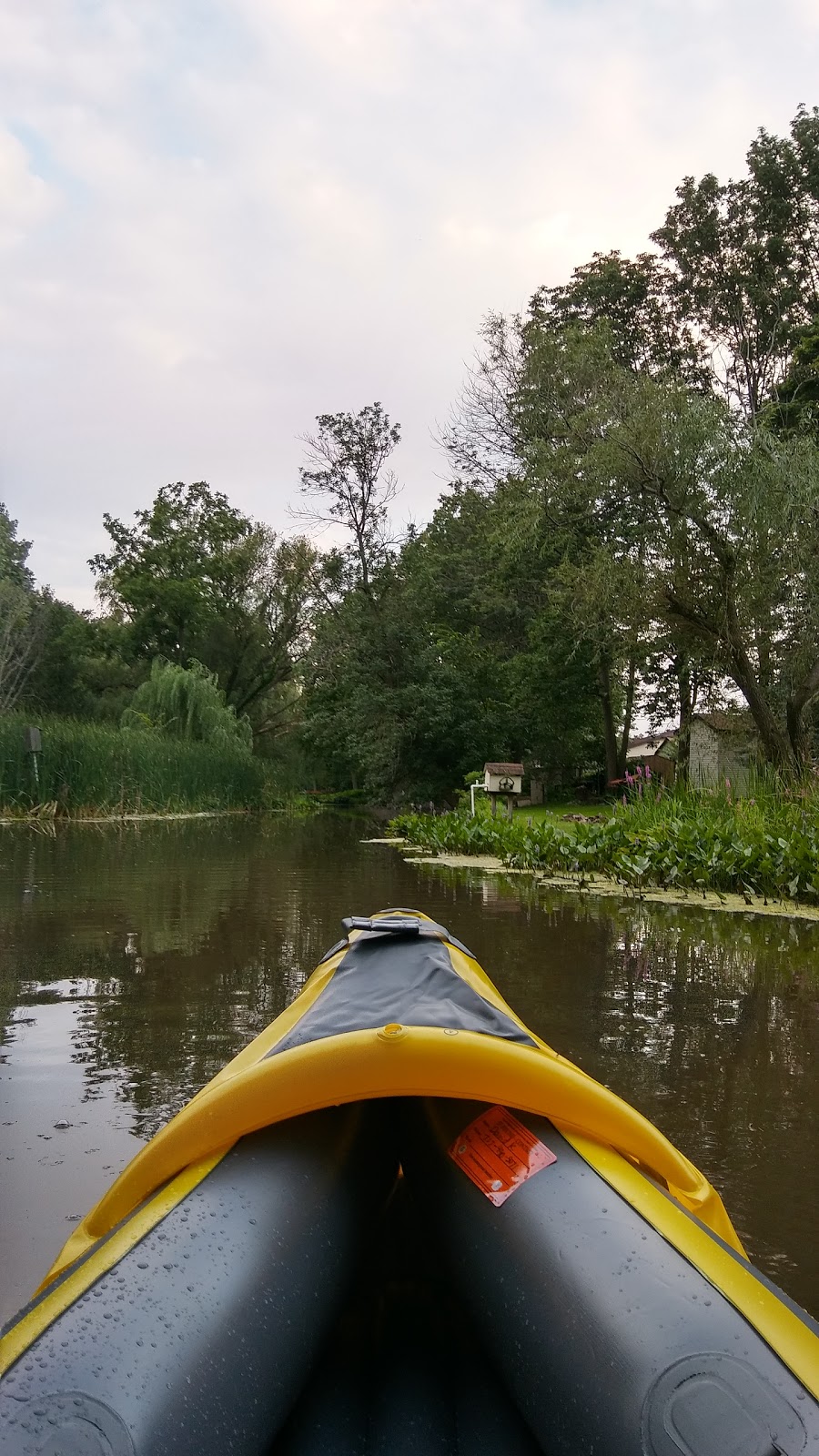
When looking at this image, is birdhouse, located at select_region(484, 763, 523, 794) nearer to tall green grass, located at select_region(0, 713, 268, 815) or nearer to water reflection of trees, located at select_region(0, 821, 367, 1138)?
water reflection of trees, located at select_region(0, 821, 367, 1138)

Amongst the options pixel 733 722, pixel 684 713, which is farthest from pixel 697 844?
pixel 684 713

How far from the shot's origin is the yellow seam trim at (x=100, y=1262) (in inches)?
44.3

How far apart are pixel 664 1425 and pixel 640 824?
8.77 m

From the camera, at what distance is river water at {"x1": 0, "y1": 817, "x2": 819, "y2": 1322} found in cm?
Result: 252

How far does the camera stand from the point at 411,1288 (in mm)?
1652

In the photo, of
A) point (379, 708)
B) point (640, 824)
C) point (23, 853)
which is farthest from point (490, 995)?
point (379, 708)

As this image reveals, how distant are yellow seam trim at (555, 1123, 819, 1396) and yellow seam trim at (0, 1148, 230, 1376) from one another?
52 centimetres

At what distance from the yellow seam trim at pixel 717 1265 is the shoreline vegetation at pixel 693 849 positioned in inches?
248

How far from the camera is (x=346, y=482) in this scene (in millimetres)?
27484

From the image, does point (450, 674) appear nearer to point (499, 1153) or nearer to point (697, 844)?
point (697, 844)

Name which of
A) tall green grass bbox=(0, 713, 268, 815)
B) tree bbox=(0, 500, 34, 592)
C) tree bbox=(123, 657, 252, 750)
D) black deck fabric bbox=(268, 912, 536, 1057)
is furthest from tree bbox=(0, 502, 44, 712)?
black deck fabric bbox=(268, 912, 536, 1057)

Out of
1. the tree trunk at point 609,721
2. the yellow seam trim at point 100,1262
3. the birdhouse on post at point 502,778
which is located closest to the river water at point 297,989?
the yellow seam trim at point 100,1262

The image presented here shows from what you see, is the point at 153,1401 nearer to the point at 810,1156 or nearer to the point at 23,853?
the point at 810,1156

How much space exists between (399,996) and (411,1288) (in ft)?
1.58
